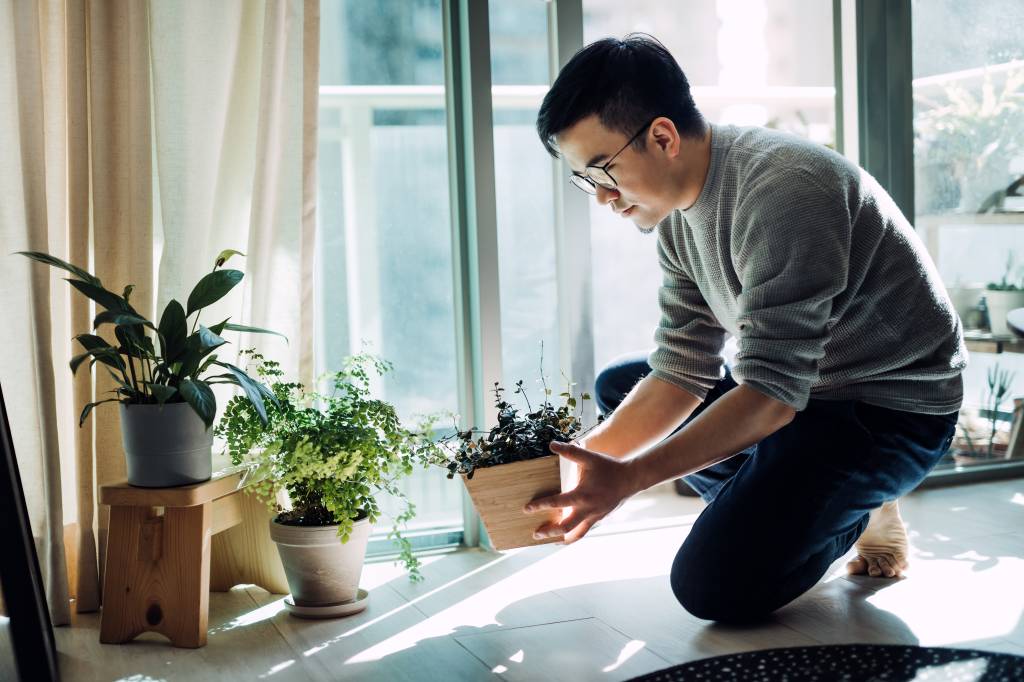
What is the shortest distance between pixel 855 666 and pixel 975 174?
7.16 feet

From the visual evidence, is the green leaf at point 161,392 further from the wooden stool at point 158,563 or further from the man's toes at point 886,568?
the man's toes at point 886,568

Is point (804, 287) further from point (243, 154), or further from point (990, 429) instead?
point (990, 429)

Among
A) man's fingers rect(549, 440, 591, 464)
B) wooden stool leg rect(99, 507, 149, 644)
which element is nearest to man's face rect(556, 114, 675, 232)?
man's fingers rect(549, 440, 591, 464)

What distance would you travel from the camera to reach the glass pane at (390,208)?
255 cm

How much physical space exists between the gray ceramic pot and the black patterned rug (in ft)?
3.29

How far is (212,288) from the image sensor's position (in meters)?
1.98

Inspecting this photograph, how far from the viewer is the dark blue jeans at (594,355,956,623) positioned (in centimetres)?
181

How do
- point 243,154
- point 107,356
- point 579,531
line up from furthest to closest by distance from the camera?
1. point 243,154
2. point 107,356
3. point 579,531

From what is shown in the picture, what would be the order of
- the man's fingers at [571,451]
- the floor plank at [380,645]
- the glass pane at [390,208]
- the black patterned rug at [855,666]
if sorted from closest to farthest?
the black patterned rug at [855,666] → the man's fingers at [571,451] → the floor plank at [380,645] → the glass pane at [390,208]

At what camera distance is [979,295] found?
313cm

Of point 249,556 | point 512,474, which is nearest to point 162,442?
point 249,556

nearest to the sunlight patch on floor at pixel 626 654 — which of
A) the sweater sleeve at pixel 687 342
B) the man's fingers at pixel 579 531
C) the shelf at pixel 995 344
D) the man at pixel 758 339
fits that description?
the man at pixel 758 339

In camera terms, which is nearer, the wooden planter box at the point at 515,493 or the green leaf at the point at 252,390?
→ the wooden planter box at the point at 515,493

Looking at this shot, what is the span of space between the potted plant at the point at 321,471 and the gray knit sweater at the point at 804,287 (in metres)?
0.62
